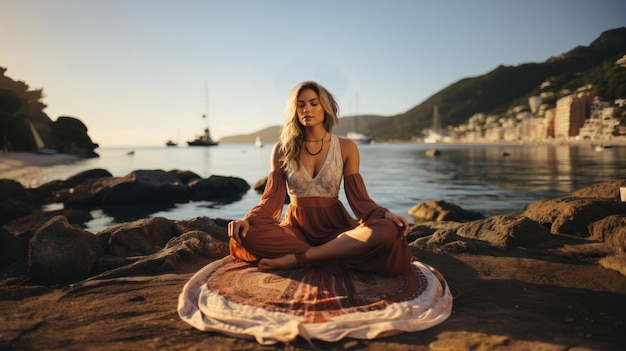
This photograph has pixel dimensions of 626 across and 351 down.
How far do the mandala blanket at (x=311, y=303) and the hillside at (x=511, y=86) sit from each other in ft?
30.5

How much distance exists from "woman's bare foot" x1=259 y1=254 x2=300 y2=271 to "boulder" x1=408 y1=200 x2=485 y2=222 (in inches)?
333

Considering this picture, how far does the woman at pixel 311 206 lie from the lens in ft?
11.6

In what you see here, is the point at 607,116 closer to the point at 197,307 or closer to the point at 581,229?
the point at 581,229

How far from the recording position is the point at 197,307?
307cm

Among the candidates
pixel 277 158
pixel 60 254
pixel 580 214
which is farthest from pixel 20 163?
pixel 580 214

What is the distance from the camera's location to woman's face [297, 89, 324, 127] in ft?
13.0

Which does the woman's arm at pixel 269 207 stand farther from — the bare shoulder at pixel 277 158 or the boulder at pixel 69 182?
the boulder at pixel 69 182

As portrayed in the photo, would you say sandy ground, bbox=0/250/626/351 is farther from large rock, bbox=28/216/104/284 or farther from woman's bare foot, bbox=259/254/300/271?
woman's bare foot, bbox=259/254/300/271

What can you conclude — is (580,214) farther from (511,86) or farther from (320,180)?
(511,86)

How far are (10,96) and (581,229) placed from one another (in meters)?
35.1

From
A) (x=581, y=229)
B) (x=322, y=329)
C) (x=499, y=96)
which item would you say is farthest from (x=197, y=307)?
(x=499, y=96)

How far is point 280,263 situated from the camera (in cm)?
360

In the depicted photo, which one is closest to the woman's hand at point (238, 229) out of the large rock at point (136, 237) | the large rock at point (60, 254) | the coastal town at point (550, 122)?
the large rock at point (60, 254)

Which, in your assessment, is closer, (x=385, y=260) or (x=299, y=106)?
(x=385, y=260)
